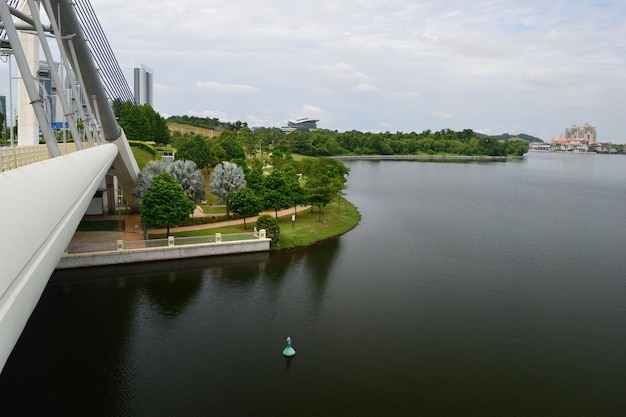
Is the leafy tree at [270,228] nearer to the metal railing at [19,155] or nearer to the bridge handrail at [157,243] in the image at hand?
the bridge handrail at [157,243]

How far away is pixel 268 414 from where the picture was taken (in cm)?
1262

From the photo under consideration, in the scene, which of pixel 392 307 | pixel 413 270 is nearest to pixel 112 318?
pixel 392 307

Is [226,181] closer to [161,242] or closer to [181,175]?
[181,175]

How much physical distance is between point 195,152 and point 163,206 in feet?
80.0

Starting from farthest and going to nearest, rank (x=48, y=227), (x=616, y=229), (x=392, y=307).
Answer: (x=616, y=229) < (x=392, y=307) < (x=48, y=227)

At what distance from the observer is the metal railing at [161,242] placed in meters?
24.5

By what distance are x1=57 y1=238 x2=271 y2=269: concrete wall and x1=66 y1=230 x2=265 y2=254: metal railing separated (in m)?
0.36

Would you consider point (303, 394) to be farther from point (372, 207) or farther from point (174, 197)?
point (372, 207)

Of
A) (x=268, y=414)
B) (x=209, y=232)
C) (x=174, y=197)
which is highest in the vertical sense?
(x=174, y=197)

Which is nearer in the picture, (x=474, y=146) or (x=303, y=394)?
(x=303, y=394)

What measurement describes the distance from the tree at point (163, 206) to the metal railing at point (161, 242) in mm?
1241

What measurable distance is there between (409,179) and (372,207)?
29.5 m

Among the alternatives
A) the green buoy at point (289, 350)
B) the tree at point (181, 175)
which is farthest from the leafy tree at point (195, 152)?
the green buoy at point (289, 350)

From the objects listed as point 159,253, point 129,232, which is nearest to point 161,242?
point 159,253
